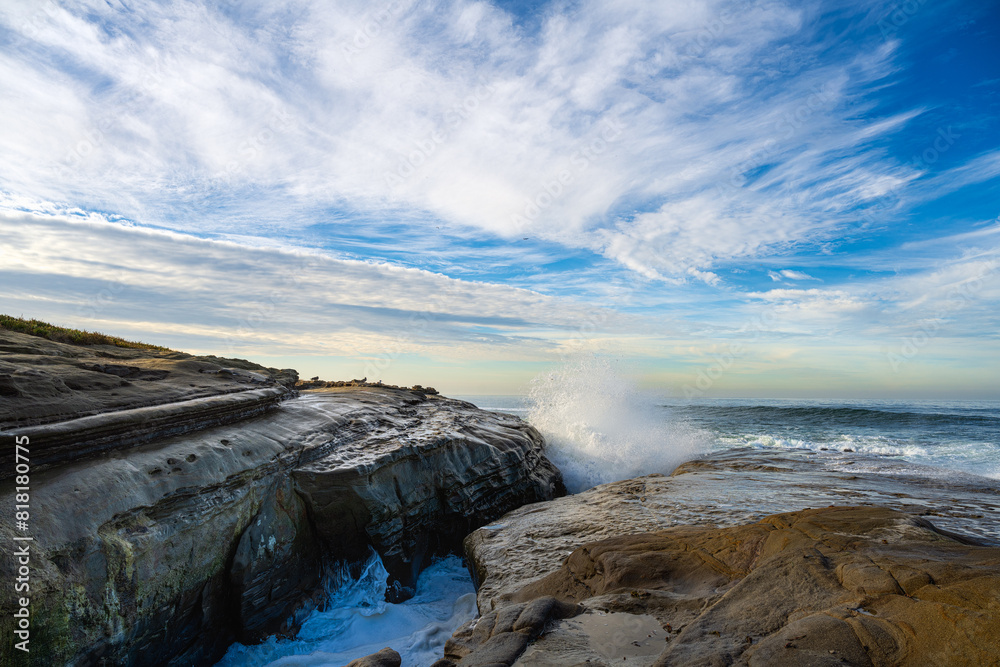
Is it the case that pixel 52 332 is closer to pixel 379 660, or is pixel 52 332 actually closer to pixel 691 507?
pixel 379 660

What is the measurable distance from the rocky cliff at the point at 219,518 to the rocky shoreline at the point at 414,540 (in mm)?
20

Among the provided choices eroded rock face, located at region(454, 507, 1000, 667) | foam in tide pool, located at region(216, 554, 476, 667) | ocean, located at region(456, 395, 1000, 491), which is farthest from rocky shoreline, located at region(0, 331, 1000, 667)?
ocean, located at region(456, 395, 1000, 491)

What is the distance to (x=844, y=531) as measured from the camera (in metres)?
4.70

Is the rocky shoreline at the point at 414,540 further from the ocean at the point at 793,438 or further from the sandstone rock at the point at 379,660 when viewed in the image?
the ocean at the point at 793,438

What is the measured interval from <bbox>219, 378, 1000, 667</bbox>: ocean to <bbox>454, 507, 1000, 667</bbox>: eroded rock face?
82.3 inches

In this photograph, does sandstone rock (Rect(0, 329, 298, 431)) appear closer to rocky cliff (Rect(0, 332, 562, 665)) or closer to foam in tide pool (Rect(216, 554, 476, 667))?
rocky cliff (Rect(0, 332, 562, 665))

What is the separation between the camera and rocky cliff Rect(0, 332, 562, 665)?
3.79m

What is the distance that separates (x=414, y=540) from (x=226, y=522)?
280cm

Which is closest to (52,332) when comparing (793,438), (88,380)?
(88,380)

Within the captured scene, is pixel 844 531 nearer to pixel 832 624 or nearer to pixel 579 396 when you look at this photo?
pixel 832 624

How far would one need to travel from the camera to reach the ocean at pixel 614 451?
17.7ft

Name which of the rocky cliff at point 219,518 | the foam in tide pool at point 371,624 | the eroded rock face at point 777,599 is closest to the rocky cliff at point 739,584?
the eroded rock face at point 777,599

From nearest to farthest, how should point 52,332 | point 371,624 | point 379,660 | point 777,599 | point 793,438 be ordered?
point 777,599 → point 379,660 → point 371,624 → point 52,332 → point 793,438

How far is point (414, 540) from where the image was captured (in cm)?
707
